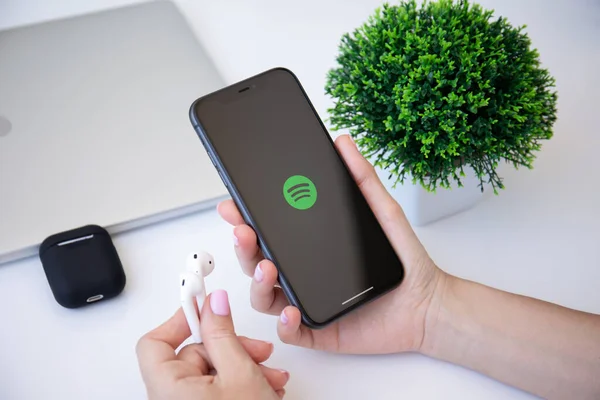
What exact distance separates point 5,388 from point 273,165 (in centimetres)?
38

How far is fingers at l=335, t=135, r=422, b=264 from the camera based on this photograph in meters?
0.78

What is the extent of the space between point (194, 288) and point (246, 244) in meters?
0.08

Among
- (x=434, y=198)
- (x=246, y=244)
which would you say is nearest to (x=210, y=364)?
(x=246, y=244)

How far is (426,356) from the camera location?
0.80 metres

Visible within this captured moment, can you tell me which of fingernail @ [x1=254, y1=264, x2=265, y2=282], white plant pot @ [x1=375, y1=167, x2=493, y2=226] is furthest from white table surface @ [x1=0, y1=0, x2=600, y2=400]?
fingernail @ [x1=254, y1=264, x2=265, y2=282]

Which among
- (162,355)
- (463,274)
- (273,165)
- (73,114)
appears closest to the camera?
(162,355)

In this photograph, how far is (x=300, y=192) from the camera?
784 mm

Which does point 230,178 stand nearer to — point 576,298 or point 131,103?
point 131,103

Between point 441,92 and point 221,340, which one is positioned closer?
point 221,340

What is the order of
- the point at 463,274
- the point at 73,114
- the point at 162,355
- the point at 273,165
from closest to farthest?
the point at 162,355
the point at 273,165
the point at 463,274
the point at 73,114

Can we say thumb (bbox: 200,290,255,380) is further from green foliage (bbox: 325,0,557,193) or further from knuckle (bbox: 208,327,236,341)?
green foliage (bbox: 325,0,557,193)

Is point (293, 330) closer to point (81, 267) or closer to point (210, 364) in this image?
point (210, 364)

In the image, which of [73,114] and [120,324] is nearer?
[120,324]

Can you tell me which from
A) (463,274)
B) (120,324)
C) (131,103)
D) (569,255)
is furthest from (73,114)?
(569,255)
